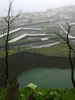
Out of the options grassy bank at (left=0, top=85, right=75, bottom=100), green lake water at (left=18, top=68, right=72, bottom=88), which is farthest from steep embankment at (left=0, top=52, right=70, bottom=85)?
grassy bank at (left=0, top=85, right=75, bottom=100)

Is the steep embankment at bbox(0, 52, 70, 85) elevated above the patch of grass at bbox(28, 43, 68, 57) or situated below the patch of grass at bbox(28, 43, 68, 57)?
below

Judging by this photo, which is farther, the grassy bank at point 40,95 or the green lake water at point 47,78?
the green lake water at point 47,78

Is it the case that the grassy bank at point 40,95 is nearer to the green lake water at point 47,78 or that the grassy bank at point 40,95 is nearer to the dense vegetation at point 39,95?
the dense vegetation at point 39,95

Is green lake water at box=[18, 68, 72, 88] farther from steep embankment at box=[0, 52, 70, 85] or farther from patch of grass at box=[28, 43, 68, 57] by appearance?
patch of grass at box=[28, 43, 68, 57]

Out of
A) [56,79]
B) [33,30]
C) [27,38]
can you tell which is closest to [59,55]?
[56,79]

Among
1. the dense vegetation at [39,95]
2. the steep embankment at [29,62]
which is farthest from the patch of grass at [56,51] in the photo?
the dense vegetation at [39,95]

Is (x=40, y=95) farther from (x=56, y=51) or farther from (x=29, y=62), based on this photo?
(x=56, y=51)

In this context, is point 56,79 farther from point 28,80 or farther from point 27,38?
point 27,38

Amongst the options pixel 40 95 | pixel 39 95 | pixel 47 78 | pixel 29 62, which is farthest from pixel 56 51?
pixel 39 95
